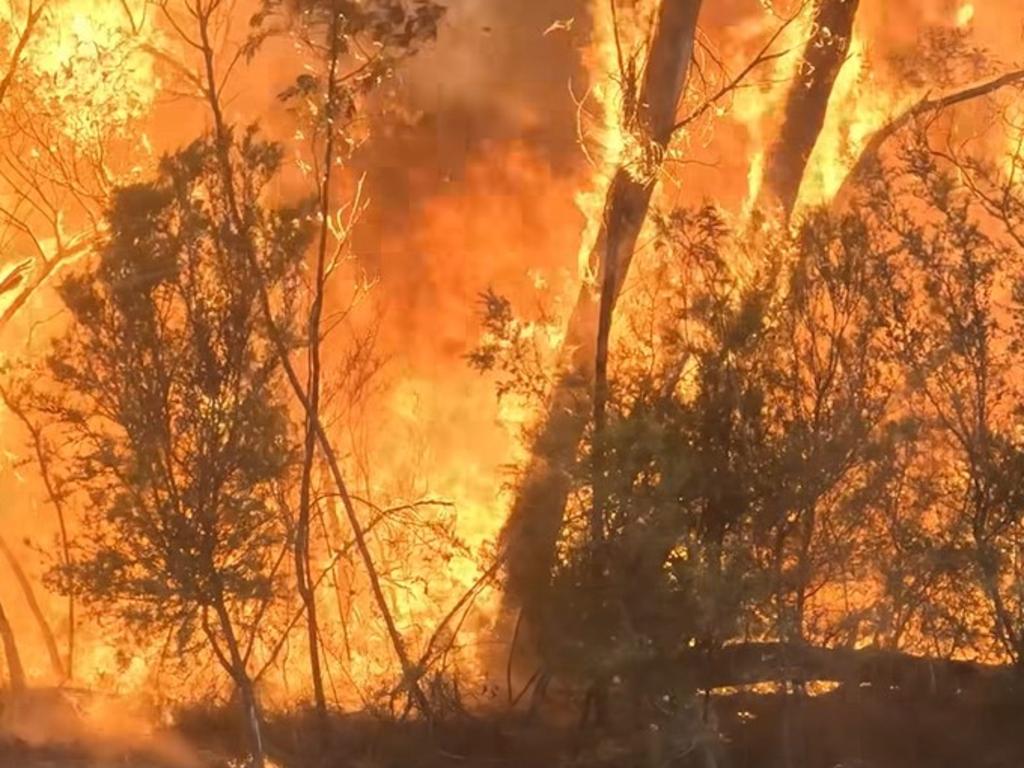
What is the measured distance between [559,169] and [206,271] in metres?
10.2

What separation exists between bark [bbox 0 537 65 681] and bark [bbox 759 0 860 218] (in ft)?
25.6

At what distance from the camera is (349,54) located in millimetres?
11680

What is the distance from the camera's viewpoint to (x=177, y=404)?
33.9 ft

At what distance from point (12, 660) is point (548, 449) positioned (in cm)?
524

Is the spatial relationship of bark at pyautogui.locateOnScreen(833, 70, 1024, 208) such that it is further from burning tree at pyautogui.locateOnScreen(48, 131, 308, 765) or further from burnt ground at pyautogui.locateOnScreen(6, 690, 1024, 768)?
burning tree at pyautogui.locateOnScreen(48, 131, 308, 765)

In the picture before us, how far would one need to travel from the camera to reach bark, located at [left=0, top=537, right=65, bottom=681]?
13.9 metres

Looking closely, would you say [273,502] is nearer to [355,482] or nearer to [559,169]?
[355,482]

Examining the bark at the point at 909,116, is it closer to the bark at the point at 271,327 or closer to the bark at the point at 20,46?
the bark at the point at 271,327

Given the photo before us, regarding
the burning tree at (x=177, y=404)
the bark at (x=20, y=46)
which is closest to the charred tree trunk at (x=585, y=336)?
the burning tree at (x=177, y=404)

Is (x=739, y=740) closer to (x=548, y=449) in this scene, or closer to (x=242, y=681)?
(x=548, y=449)

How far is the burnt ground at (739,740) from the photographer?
11.7 m

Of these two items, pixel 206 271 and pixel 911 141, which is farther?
pixel 911 141

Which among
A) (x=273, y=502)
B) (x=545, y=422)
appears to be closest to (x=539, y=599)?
(x=545, y=422)

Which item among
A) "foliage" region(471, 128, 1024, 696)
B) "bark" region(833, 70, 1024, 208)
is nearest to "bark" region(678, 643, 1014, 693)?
"foliage" region(471, 128, 1024, 696)
